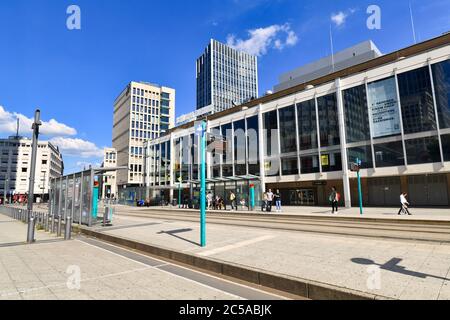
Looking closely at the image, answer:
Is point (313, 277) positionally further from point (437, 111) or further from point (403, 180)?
point (403, 180)

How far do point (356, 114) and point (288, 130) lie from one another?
845 centimetres

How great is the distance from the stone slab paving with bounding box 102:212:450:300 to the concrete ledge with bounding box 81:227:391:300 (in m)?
0.21

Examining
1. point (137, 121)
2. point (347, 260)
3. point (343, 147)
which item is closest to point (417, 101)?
point (343, 147)

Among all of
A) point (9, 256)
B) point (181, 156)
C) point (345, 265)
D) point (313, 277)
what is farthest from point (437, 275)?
point (181, 156)

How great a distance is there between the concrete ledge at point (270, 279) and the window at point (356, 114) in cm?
2671

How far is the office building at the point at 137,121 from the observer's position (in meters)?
84.9

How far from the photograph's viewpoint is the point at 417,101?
25.2m

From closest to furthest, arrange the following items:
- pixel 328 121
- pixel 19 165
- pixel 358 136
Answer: pixel 358 136
pixel 328 121
pixel 19 165

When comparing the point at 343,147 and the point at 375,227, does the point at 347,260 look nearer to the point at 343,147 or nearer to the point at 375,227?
the point at 375,227

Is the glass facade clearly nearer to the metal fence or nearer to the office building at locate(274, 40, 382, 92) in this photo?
the metal fence

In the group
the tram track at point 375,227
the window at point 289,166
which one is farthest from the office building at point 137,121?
the tram track at point 375,227

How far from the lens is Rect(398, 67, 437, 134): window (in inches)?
964

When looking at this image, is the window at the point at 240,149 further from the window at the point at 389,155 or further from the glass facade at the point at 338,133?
the window at the point at 389,155

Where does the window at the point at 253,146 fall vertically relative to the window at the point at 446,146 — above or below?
above
